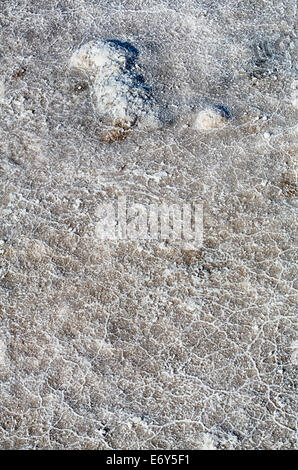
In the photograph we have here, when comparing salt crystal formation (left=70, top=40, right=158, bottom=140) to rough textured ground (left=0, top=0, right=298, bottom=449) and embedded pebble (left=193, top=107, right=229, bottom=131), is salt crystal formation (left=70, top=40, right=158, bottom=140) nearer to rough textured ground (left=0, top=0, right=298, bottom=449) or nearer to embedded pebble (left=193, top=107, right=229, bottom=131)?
rough textured ground (left=0, top=0, right=298, bottom=449)

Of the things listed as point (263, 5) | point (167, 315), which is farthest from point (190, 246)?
point (263, 5)

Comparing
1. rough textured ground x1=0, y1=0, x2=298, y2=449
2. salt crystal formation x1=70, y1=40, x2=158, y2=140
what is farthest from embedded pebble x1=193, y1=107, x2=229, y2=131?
salt crystal formation x1=70, y1=40, x2=158, y2=140

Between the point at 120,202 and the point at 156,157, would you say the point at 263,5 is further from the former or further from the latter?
the point at 120,202

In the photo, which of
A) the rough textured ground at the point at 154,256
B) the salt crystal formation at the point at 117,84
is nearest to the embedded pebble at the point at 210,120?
the rough textured ground at the point at 154,256

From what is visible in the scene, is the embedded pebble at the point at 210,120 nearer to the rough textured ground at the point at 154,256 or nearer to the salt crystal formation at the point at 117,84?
the rough textured ground at the point at 154,256

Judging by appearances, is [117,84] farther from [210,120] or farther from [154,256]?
[154,256]

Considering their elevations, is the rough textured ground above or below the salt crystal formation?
below
